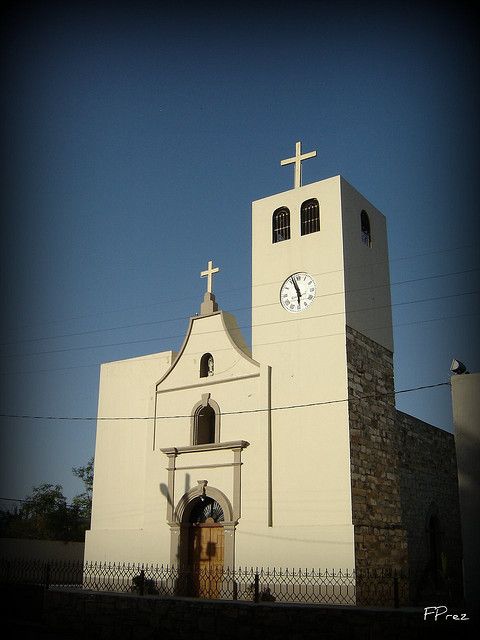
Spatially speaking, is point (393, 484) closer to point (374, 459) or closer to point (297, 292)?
point (374, 459)

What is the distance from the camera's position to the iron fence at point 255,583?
1605 centimetres

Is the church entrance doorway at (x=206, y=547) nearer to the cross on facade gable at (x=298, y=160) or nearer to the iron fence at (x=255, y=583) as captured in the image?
the iron fence at (x=255, y=583)

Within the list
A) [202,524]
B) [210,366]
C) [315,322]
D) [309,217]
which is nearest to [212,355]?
[210,366]

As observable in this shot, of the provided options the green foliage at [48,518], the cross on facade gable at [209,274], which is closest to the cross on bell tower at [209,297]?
the cross on facade gable at [209,274]

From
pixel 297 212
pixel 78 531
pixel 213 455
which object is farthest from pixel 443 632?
pixel 78 531

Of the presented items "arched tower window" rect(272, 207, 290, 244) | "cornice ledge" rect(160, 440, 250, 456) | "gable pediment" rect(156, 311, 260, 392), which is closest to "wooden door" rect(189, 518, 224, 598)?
"cornice ledge" rect(160, 440, 250, 456)

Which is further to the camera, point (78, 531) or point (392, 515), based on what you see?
point (78, 531)

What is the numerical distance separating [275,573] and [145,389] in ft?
25.4

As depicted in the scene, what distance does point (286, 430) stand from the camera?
723 inches

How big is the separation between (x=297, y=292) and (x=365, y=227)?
11.0 ft

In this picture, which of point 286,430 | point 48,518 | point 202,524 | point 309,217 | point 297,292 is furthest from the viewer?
point 48,518

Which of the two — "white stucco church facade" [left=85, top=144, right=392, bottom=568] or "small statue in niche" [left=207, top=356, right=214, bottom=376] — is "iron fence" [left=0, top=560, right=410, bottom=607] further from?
"small statue in niche" [left=207, top=356, right=214, bottom=376]

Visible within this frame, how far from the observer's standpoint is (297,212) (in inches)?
800

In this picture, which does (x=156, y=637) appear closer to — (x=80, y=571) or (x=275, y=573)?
(x=275, y=573)
